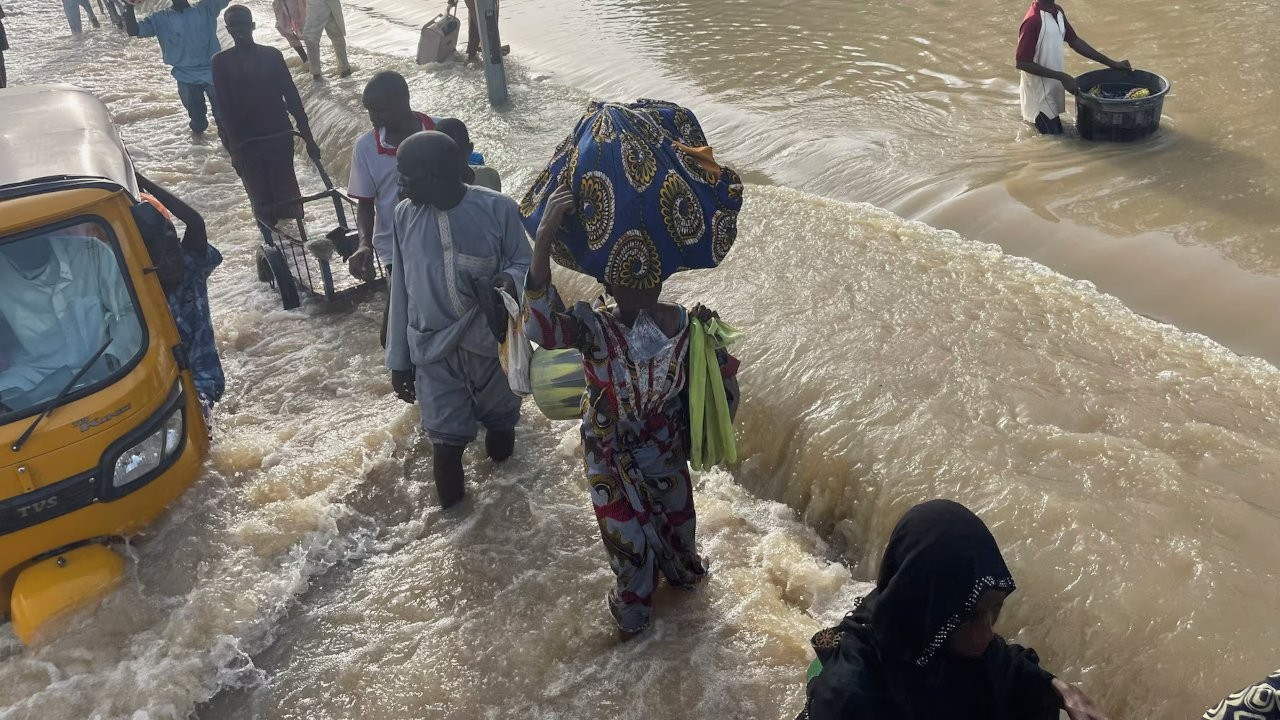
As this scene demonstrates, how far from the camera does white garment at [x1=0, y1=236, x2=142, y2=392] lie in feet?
14.9

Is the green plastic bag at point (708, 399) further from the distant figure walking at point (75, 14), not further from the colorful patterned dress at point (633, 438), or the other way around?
the distant figure walking at point (75, 14)

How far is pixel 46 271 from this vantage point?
4.64 metres

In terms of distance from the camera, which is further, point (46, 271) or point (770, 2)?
point (770, 2)

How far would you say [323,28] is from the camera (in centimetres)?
1290

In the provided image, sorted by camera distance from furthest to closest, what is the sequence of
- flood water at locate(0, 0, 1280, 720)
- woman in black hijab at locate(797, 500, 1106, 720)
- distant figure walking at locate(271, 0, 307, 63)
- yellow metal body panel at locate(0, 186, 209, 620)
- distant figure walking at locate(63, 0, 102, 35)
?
distant figure walking at locate(63, 0, 102, 35), distant figure walking at locate(271, 0, 307, 63), yellow metal body panel at locate(0, 186, 209, 620), flood water at locate(0, 0, 1280, 720), woman in black hijab at locate(797, 500, 1106, 720)

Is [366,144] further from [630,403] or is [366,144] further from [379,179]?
[630,403]

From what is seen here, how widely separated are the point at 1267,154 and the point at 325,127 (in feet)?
32.6

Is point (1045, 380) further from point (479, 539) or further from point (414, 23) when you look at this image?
point (414, 23)

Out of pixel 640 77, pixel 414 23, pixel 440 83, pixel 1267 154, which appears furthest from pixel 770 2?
pixel 1267 154

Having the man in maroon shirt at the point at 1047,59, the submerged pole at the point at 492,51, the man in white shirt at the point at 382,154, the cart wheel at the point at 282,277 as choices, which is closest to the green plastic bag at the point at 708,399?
the man in white shirt at the point at 382,154

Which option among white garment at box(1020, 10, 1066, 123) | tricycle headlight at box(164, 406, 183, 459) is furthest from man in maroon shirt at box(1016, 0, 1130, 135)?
tricycle headlight at box(164, 406, 183, 459)

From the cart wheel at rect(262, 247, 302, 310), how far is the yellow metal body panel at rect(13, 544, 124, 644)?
10.9 ft

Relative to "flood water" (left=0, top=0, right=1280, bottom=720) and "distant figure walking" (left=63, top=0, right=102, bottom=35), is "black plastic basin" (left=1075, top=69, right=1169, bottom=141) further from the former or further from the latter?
"distant figure walking" (left=63, top=0, right=102, bottom=35)

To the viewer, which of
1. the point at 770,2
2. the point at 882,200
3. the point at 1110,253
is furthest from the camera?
the point at 770,2
